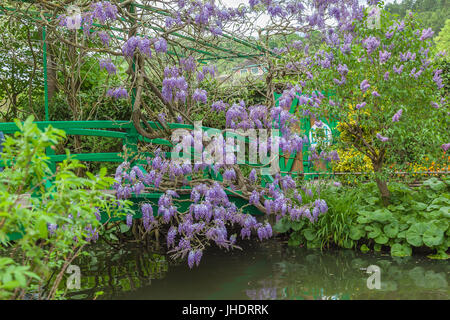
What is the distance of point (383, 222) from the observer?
5730mm

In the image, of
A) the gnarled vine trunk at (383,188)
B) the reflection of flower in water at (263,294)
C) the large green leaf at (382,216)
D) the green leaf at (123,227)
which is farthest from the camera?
the green leaf at (123,227)

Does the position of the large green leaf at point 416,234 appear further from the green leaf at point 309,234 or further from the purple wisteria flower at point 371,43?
the purple wisteria flower at point 371,43

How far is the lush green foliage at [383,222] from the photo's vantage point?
210 inches

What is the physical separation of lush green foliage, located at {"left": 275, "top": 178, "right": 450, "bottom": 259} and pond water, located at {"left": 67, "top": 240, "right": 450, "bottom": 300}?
0.21m

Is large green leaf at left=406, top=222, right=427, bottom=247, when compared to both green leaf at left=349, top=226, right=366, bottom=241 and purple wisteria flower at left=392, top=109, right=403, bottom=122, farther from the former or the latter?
purple wisteria flower at left=392, top=109, right=403, bottom=122

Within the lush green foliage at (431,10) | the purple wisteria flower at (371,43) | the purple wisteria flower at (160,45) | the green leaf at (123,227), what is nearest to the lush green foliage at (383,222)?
the purple wisteria flower at (371,43)

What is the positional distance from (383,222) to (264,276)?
1.95m

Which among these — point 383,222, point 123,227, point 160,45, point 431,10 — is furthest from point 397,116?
point 431,10

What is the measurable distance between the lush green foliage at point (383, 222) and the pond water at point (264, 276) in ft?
0.69

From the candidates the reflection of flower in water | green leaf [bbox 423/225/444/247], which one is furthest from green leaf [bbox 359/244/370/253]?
the reflection of flower in water

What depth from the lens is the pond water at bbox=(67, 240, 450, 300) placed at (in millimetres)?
4188

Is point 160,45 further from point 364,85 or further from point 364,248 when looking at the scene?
point 364,248

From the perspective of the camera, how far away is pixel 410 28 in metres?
5.56
